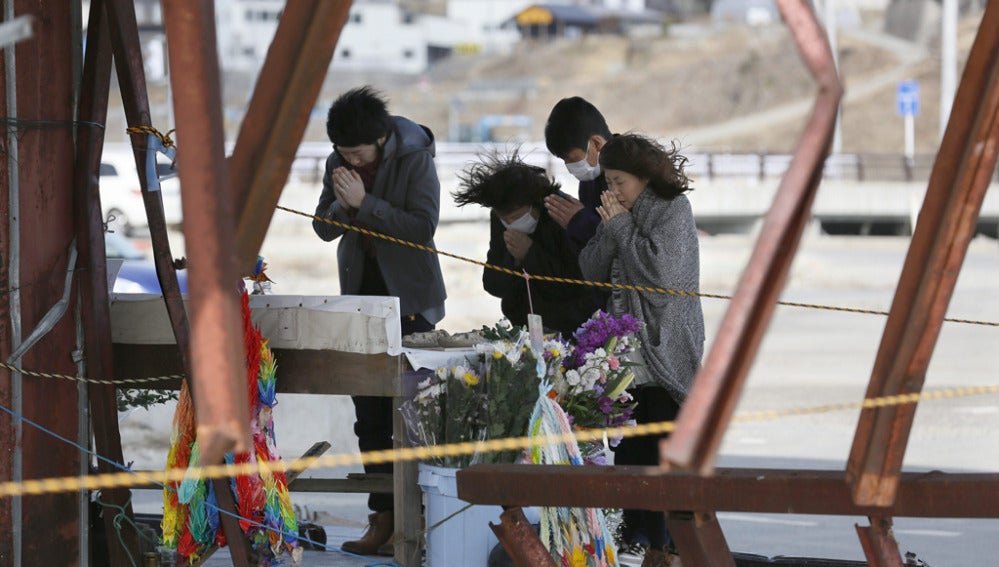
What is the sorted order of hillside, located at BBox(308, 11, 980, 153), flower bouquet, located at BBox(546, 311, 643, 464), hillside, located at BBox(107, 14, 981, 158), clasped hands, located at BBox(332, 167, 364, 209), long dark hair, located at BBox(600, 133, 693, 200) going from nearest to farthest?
flower bouquet, located at BBox(546, 311, 643, 464)
long dark hair, located at BBox(600, 133, 693, 200)
clasped hands, located at BBox(332, 167, 364, 209)
hillside, located at BBox(107, 14, 981, 158)
hillside, located at BBox(308, 11, 980, 153)

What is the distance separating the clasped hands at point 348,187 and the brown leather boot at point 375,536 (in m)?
1.25

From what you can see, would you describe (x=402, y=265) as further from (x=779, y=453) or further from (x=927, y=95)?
(x=927, y=95)

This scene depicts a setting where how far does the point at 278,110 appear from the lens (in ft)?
10.2

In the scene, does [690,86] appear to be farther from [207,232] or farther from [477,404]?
[207,232]

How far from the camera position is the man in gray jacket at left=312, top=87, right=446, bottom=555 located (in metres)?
5.82

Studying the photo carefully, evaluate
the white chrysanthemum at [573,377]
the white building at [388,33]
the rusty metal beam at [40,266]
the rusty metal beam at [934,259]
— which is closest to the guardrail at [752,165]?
the white chrysanthemum at [573,377]

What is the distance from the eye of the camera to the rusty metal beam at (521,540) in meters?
4.30

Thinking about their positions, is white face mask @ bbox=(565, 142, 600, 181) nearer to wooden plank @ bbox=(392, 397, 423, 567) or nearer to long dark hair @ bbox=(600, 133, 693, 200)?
long dark hair @ bbox=(600, 133, 693, 200)

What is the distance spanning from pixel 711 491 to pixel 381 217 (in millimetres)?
2099

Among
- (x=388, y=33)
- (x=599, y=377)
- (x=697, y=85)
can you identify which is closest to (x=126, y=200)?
(x=599, y=377)

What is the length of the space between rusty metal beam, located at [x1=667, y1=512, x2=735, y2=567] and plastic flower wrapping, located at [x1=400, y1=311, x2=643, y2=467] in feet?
2.94

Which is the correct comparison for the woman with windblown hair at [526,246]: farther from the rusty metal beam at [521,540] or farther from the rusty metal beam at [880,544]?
the rusty metal beam at [880,544]

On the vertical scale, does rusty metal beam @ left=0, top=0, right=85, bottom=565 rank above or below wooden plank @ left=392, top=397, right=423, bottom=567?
above

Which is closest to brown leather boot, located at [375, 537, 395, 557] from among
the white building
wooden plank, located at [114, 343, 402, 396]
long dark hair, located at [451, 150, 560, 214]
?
wooden plank, located at [114, 343, 402, 396]
